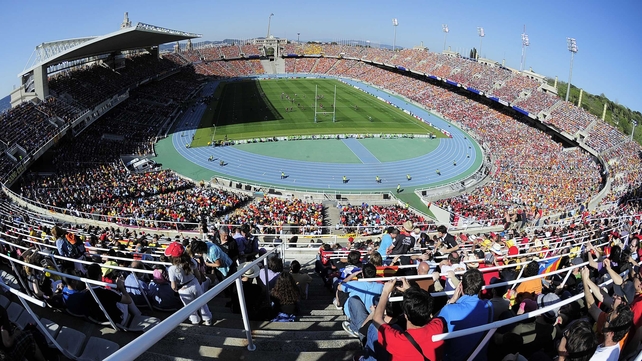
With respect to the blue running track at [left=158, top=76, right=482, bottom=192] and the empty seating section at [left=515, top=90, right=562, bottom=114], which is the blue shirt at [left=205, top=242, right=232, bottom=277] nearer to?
the blue running track at [left=158, top=76, right=482, bottom=192]

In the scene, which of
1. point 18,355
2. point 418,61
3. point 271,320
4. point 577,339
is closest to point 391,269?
point 271,320

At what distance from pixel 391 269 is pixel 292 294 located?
1.56 meters

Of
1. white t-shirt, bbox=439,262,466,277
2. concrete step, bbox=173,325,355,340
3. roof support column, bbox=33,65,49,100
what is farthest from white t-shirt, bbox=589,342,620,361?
roof support column, bbox=33,65,49,100

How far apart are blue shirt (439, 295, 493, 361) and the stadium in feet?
0.06

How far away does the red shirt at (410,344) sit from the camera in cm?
330

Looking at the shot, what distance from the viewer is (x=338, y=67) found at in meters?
89.4

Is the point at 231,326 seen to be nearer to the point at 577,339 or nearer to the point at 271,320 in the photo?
the point at 271,320

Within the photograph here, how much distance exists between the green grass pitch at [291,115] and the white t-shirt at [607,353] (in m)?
38.7

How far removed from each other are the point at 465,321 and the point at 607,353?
3.66 feet

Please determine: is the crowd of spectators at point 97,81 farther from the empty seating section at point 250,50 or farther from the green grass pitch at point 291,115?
the empty seating section at point 250,50

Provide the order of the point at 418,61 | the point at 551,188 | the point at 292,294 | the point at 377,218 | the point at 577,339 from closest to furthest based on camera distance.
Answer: the point at 577,339 < the point at 292,294 < the point at 377,218 < the point at 551,188 < the point at 418,61

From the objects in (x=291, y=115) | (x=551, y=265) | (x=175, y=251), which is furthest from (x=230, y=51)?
(x=175, y=251)

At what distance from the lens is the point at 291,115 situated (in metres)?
51.9

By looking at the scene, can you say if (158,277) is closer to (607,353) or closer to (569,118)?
(607,353)
